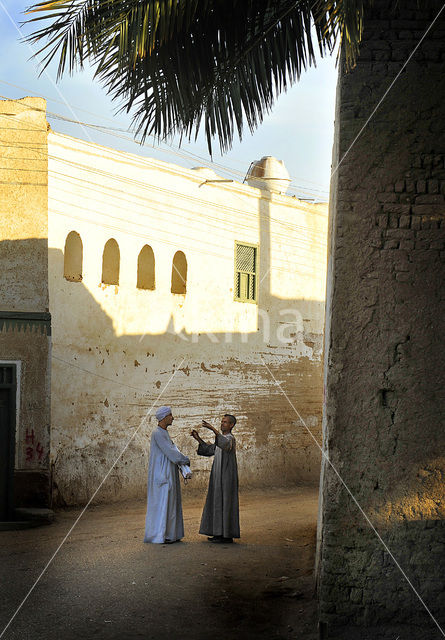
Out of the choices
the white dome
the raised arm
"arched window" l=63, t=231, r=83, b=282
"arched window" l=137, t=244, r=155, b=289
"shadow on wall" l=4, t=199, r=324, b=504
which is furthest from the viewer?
the white dome

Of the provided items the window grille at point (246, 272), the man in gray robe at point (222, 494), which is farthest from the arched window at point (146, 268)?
the man in gray robe at point (222, 494)

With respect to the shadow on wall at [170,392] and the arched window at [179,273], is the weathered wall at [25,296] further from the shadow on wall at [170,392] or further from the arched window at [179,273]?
the arched window at [179,273]

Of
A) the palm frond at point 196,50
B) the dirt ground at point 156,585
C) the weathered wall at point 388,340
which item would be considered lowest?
the dirt ground at point 156,585

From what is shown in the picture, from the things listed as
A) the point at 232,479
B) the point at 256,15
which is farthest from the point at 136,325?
the point at 256,15

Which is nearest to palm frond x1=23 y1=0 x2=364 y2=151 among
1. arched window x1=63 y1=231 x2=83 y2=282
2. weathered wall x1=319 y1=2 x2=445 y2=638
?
weathered wall x1=319 y1=2 x2=445 y2=638

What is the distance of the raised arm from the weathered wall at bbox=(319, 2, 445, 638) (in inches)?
169

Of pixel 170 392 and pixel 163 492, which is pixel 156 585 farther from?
pixel 170 392

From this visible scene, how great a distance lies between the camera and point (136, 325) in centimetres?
1521

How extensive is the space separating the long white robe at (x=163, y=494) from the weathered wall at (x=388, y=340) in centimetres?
427

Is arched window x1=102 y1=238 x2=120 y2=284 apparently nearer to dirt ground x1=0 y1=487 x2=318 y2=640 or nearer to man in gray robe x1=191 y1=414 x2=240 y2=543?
dirt ground x1=0 y1=487 x2=318 y2=640

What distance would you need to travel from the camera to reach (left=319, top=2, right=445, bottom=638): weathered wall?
609 centimetres

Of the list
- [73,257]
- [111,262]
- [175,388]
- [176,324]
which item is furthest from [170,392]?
[73,257]

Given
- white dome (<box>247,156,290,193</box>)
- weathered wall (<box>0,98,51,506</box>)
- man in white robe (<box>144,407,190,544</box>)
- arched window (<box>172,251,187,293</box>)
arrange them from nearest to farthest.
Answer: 1. man in white robe (<box>144,407,190,544</box>)
2. weathered wall (<box>0,98,51,506</box>)
3. arched window (<box>172,251,187,293</box>)
4. white dome (<box>247,156,290,193</box>)

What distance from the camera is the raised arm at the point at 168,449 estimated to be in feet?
34.1
